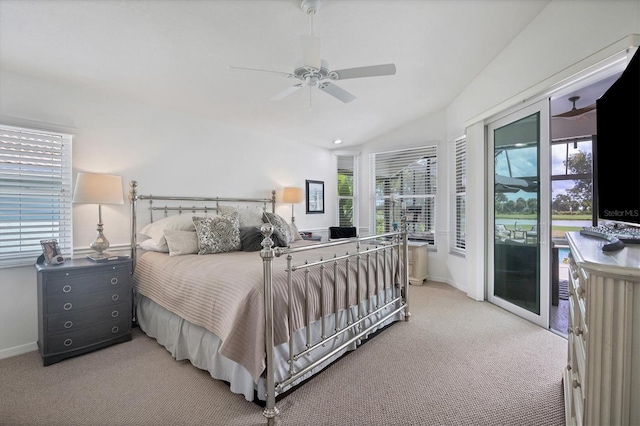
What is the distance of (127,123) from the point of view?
3.22 metres

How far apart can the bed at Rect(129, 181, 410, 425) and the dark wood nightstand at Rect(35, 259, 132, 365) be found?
0.23 m

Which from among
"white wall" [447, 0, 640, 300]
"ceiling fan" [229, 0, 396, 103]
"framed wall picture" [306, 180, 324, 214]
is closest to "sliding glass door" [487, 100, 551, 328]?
"white wall" [447, 0, 640, 300]

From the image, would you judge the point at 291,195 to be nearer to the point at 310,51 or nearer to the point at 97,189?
the point at 97,189

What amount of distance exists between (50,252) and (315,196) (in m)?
3.86

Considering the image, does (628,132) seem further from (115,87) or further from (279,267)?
(115,87)

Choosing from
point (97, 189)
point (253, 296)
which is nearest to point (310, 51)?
point (253, 296)

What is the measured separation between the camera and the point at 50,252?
2.51 meters

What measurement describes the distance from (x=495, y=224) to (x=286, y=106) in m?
3.10

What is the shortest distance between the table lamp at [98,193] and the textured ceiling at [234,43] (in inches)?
37.6

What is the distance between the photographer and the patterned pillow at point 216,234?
9.80 ft

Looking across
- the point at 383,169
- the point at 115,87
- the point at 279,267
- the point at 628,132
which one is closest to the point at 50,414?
the point at 279,267

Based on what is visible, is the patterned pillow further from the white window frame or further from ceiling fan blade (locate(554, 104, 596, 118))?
ceiling fan blade (locate(554, 104, 596, 118))

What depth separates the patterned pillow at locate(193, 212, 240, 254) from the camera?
2.99 metres

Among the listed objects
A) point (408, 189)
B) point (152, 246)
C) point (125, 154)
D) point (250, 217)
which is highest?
point (125, 154)
